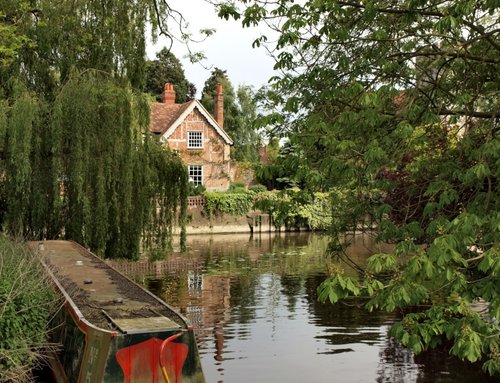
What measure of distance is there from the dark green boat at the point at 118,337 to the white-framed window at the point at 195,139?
34.5 m

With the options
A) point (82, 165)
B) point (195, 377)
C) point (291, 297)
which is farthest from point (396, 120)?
point (291, 297)

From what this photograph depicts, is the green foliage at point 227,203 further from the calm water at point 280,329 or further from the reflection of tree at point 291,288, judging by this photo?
the reflection of tree at point 291,288

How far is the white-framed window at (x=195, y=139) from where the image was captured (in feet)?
144

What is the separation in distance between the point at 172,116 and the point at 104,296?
117ft

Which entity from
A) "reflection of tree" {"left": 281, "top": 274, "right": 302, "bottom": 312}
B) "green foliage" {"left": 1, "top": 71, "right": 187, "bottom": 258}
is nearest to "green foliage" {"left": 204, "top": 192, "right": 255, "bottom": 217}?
"reflection of tree" {"left": 281, "top": 274, "right": 302, "bottom": 312}

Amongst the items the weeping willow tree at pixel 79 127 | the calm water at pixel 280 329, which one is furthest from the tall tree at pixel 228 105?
the weeping willow tree at pixel 79 127

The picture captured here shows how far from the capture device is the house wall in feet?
143

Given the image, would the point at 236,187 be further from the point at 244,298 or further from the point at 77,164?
the point at 77,164

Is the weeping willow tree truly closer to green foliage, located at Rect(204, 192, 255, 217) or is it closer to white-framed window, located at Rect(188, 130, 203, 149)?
green foliage, located at Rect(204, 192, 255, 217)

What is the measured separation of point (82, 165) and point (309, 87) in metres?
6.95

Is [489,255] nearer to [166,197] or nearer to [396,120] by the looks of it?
[396,120]

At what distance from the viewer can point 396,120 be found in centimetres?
693

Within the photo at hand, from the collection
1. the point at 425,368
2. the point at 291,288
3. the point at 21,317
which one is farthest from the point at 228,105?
the point at 21,317

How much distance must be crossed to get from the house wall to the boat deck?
3129 centimetres
